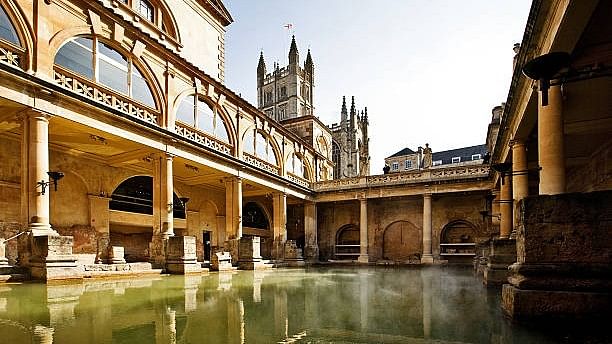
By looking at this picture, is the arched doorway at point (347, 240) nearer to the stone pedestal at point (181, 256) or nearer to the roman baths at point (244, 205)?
the roman baths at point (244, 205)

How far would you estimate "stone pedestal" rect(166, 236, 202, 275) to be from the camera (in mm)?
14219

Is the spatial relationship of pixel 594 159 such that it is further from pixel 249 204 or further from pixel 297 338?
pixel 249 204

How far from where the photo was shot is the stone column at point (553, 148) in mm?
7625

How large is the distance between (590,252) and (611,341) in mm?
1587

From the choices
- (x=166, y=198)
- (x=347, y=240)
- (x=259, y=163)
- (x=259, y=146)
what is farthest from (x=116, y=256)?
(x=347, y=240)

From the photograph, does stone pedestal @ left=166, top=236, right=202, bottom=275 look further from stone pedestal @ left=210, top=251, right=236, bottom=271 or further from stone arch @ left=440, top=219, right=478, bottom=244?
stone arch @ left=440, top=219, right=478, bottom=244

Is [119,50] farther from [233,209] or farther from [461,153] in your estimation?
[461,153]

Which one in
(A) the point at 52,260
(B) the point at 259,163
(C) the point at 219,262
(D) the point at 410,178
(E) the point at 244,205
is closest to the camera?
(A) the point at 52,260

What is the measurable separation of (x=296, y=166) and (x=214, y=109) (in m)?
10.6

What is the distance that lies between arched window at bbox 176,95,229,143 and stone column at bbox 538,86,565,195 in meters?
14.5

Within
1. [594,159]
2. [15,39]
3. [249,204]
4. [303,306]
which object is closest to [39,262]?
[15,39]

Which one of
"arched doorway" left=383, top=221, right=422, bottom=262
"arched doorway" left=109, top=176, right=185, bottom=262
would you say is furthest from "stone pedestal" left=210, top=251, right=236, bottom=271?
"arched doorway" left=383, top=221, right=422, bottom=262

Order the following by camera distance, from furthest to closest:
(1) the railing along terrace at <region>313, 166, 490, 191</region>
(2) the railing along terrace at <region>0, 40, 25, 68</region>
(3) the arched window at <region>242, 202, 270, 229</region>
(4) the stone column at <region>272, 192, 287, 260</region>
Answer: (3) the arched window at <region>242, 202, 270, 229</region>
(1) the railing along terrace at <region>313, 166, 490, 191</region>
(4) the stone column at <region>272, 192, 287, 260</region>
(2) the railing along terrace at <region>0, 40, 25, 68</region>

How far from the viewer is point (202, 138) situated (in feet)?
61.7
